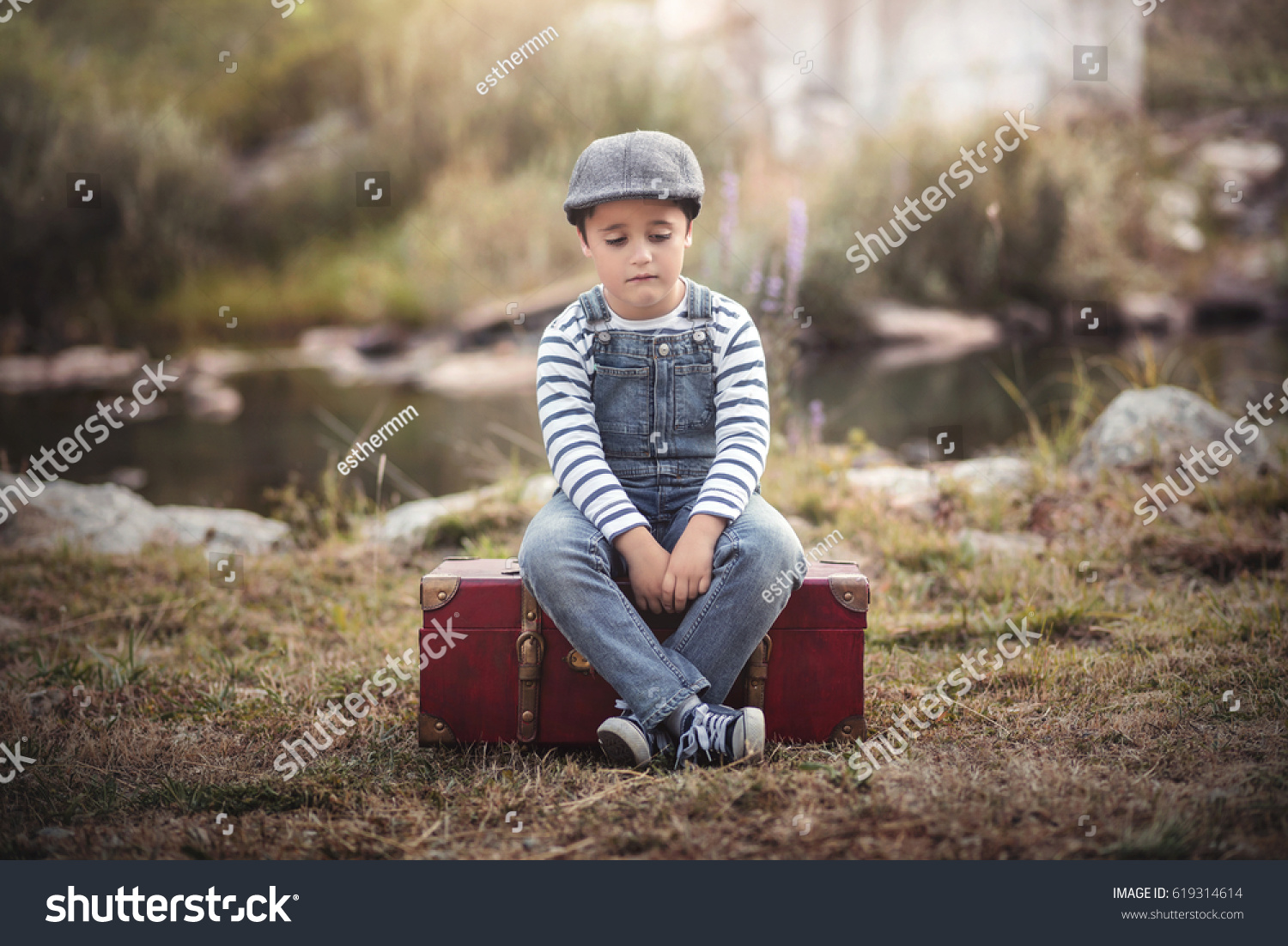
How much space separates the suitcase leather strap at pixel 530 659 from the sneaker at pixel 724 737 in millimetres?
268

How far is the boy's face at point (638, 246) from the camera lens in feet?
5.33

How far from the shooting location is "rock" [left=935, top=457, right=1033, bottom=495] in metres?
3.04

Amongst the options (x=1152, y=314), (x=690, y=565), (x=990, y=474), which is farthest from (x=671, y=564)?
(x=1152, y=314)

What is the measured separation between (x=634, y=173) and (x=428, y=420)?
3788mm

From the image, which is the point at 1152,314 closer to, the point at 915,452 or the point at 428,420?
the point at 915,452

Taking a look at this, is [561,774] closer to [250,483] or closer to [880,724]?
[880,724]

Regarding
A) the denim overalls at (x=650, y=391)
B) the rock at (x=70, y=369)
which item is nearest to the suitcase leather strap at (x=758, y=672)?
the denim overalls at (x=650, y=391)

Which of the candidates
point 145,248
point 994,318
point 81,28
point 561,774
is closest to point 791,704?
point 561,774

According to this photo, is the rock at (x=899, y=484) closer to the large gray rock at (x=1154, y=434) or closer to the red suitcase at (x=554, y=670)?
the large gray rock at (x=1154, y=434)
